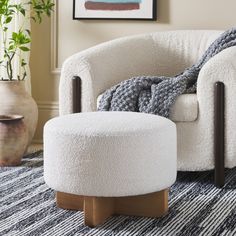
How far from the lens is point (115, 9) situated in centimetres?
412

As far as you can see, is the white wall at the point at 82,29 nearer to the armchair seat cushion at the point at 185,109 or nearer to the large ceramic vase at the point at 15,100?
the large ceramic vase at the point at 15,100

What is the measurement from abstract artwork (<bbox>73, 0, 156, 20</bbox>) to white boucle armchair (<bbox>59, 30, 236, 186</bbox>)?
0.36 m

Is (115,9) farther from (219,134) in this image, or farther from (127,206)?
(127,206)

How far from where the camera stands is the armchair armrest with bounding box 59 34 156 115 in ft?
10.7

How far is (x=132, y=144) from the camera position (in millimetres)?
2287

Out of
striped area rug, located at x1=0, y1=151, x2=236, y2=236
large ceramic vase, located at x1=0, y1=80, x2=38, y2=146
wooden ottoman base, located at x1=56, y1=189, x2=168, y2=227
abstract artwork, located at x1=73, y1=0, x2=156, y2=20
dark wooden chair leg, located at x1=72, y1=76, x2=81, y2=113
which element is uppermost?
abstract artwork, located at x1=73, y1=0, x2=156, y2=20

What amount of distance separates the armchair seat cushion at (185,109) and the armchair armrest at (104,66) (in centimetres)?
49

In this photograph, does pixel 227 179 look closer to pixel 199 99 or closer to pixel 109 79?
pixel 199 99

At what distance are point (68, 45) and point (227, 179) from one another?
166 cm

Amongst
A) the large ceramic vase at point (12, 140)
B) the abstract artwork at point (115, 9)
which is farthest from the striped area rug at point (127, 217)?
the abstract artwork at point (115, 9)

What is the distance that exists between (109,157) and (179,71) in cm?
156

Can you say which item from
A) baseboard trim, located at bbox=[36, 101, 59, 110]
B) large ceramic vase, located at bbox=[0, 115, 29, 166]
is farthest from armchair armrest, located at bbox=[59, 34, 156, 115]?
baseboard trim, located at bbox=[36, 101, 59, 110]

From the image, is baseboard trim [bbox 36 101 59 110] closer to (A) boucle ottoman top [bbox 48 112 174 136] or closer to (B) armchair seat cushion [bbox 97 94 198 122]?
(B) armchair seat cushion [bbox 97 94 198 122]

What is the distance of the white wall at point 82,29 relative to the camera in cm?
396
